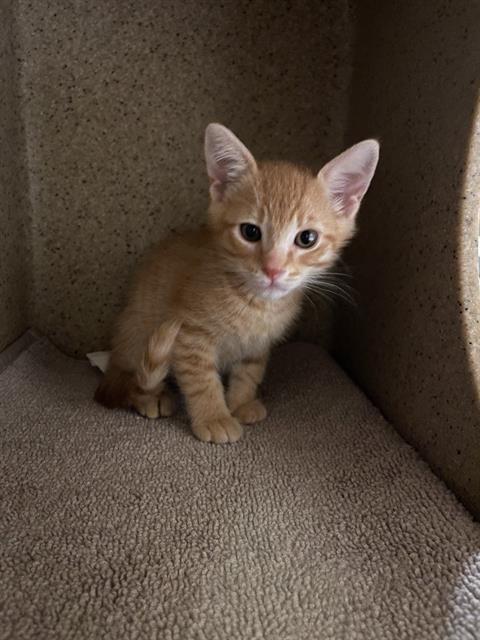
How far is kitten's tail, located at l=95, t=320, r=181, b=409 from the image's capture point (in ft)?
3.72

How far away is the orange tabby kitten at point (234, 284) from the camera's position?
1.11 m

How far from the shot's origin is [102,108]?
1.44m

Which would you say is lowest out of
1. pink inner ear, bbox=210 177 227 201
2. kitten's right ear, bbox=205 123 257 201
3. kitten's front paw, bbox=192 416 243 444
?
kitten's front paw, bbox=192 416 243 444

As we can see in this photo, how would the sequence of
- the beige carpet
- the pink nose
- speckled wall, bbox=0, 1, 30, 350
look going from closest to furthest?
the beige carpet < the pink nose < speckled wall, bbox=0, 1, 30, 350

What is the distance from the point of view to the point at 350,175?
3.76 feet

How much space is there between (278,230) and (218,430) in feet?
1.35

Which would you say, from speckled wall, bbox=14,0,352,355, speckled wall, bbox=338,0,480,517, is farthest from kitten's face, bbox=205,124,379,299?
speckled wall, bbox=14,0,352,355

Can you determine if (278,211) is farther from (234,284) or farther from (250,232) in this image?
(234,284)

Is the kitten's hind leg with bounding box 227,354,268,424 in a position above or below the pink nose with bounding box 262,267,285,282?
below

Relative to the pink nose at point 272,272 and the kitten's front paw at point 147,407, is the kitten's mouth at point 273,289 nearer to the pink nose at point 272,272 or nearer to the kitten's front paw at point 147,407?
the pink nose at point 272,272

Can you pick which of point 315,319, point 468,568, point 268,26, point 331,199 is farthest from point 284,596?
point 268,26

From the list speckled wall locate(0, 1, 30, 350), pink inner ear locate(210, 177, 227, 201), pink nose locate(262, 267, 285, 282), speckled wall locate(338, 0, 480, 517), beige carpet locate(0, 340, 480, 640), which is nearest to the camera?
beige carpet locate(0, 340, 480, 640)

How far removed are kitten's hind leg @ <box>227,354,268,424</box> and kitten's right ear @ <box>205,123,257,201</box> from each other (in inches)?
15.4

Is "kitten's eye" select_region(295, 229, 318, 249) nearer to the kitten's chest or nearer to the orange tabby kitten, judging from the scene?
the orange tabby kitten
